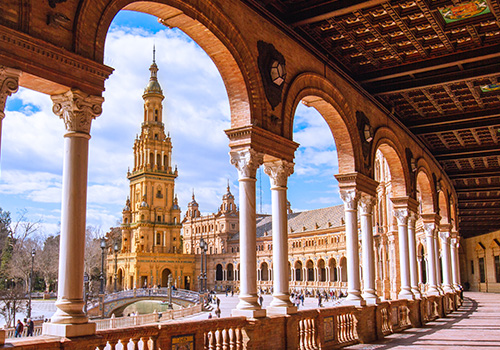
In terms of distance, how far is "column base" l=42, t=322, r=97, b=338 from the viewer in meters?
6.12

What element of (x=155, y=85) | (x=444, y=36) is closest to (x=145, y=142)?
(x=155, y=85)

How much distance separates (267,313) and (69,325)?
187 inches

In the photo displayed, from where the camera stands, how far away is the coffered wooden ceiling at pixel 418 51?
36.1 ft

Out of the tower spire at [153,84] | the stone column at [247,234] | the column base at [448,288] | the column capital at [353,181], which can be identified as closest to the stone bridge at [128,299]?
the column base at [448,288]

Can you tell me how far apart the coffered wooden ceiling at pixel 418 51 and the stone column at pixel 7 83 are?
5.30 metres

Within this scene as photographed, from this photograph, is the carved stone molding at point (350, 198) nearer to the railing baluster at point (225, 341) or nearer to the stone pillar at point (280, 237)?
the stone pillar at point (280, 237)

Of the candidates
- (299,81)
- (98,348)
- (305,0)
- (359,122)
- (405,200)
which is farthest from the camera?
(405,200)

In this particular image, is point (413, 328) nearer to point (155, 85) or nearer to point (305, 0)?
point (305, 0)

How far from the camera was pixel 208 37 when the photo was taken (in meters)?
9.32

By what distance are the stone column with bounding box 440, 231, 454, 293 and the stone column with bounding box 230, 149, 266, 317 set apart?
18.7 m

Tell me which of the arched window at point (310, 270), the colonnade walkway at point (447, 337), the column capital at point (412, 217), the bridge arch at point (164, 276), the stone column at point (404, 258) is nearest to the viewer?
the colonnade walkway at point (447, 337)

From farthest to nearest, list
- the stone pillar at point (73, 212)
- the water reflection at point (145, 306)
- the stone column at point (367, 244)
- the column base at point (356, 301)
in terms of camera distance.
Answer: the water reflection at point (145, 306), the stone column at point (367, 244), the column base at point (356, 301), the stone pillar at point (73, 212)

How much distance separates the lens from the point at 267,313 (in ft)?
33.1

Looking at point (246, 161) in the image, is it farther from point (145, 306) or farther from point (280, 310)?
point (145, 306)
